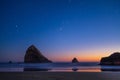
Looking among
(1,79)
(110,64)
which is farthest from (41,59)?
(1,79)

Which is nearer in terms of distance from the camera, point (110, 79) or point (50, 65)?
point (110, 79)

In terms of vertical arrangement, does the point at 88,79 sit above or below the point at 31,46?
below

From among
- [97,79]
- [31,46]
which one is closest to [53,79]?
[97,79]

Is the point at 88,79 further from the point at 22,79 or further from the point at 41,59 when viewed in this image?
the point at 41,59

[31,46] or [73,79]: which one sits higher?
[31,46]

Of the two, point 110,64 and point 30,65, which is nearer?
point 110,64

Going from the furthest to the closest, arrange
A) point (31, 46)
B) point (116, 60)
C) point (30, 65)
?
point (30, 65) < point (116, 60) < point (31, 46)

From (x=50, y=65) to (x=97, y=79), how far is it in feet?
24.6

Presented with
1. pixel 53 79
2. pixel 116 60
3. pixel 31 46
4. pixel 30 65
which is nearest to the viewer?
pixel 53 79

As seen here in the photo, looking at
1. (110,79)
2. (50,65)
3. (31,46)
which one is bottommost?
(110,79)

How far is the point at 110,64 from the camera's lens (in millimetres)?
12469

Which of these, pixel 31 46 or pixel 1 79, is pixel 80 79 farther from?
pixel 31 46

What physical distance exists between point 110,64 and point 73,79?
6855 millimetres

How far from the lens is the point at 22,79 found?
602 cm
